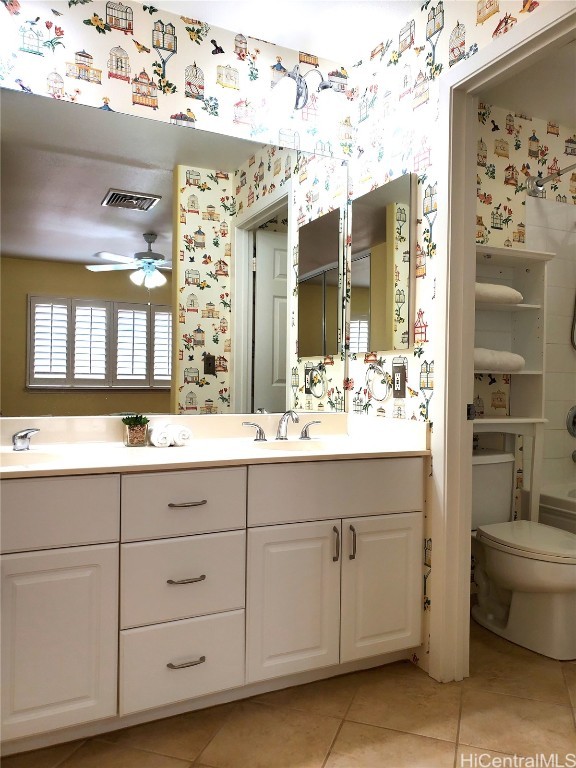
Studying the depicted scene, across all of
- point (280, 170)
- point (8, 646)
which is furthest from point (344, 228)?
point (8, 646)

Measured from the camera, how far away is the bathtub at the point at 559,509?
2834mm

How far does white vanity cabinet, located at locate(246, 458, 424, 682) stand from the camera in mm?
1855

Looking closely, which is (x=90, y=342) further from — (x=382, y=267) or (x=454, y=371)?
(x=454, y=371)

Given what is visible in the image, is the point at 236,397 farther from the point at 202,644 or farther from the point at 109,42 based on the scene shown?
the point at 109,42

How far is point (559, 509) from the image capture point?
288 centimetres

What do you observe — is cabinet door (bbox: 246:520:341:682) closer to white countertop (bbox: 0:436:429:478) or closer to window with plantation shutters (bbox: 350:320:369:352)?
white countertop (bbox: 0:436:429:478)

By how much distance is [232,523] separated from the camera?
180cm

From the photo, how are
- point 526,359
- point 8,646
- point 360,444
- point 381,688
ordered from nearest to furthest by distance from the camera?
point 8,646
point 381,688
point 360,444
point 526,359

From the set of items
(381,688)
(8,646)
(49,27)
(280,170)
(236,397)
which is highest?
(49,27)

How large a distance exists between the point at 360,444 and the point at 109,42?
1.83 m

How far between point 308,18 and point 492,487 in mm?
2224

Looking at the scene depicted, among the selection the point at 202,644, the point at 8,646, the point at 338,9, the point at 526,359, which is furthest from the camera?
the point at 526,359

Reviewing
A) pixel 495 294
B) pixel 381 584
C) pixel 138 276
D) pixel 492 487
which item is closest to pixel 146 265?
pixel 138 276

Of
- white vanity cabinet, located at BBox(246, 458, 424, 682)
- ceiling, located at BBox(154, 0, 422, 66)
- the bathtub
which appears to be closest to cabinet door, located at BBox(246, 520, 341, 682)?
white vanity cabinet, located at BBox(246, 458, 424, 682)
